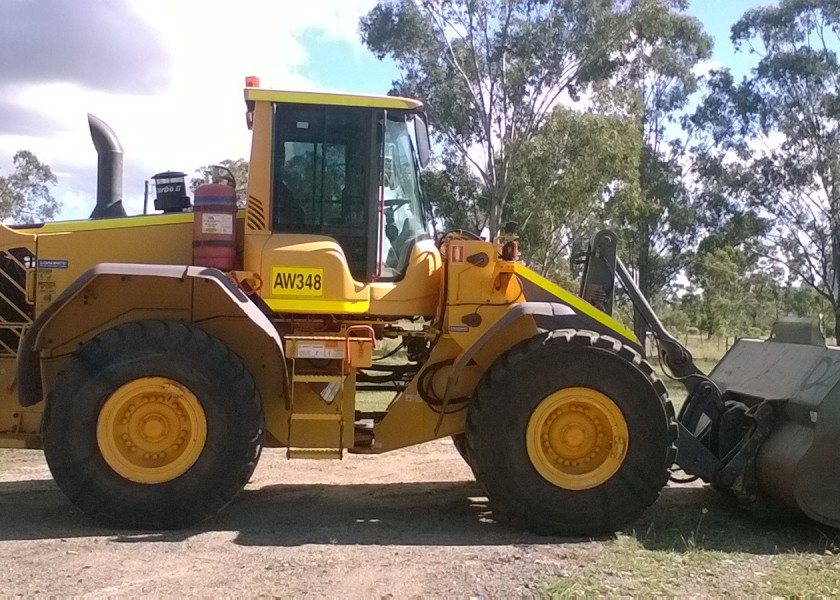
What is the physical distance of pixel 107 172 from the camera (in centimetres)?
696

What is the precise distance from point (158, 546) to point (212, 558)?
43cm

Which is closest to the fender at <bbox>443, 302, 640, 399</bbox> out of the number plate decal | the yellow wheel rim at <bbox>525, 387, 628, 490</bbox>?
the yellow wheel rim at <bbox>525, 387, 628, 490</bbox>

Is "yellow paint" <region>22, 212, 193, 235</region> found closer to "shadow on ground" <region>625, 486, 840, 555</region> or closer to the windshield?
the windshield

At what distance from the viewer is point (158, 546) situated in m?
5.32

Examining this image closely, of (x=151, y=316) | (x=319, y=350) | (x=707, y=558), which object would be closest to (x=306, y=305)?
(x=319, y=350)

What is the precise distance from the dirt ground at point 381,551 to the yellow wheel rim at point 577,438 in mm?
447

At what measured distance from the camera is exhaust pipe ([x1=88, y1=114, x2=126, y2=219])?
22.5 feet

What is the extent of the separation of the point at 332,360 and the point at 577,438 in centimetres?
178

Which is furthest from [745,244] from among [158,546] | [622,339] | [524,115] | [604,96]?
[158,546]

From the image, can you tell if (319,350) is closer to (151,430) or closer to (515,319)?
(151,430)

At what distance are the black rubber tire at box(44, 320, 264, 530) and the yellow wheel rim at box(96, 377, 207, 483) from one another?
A: 44mm

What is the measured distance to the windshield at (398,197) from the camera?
20.4 feet

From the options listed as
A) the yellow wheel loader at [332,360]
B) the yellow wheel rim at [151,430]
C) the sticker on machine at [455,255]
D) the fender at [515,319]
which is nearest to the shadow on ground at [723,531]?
the yellow wheel loader at [332,360]

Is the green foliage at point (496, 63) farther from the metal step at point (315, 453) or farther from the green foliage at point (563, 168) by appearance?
the metal step at point (315, 453)
